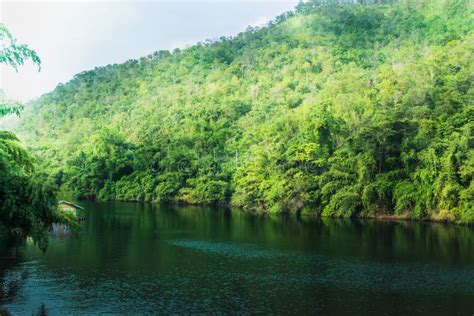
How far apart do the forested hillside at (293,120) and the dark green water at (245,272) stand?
11.2m

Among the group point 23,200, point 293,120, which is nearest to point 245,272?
point 23,200

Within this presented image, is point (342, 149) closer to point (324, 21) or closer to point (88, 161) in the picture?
point (88, 161)

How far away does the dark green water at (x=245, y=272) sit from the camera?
82.7 feet

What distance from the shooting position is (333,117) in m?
77.6

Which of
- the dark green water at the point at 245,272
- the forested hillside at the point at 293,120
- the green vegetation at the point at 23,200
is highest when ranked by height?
the forested hillside at the point at 293,120

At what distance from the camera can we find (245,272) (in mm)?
32594

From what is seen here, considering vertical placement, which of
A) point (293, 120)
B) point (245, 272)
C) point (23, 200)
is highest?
point (293, 120)

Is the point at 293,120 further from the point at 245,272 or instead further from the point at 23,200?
the point at 23,200

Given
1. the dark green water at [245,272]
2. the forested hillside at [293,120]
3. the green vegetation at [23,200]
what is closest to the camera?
the green vegetation at [23,200]

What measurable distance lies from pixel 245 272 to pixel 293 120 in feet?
186

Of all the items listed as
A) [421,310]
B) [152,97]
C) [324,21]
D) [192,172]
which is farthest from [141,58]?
[421,310]

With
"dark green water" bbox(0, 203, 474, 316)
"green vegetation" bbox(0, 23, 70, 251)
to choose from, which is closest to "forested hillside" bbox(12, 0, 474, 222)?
"dark green water" bbox(0, 203, 474, 316)

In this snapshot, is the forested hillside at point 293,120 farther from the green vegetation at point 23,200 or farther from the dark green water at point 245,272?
the green vegetation at point 23,200

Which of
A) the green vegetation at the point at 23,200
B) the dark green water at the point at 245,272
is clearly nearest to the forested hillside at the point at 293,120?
the dark green water at the point at 245,272
